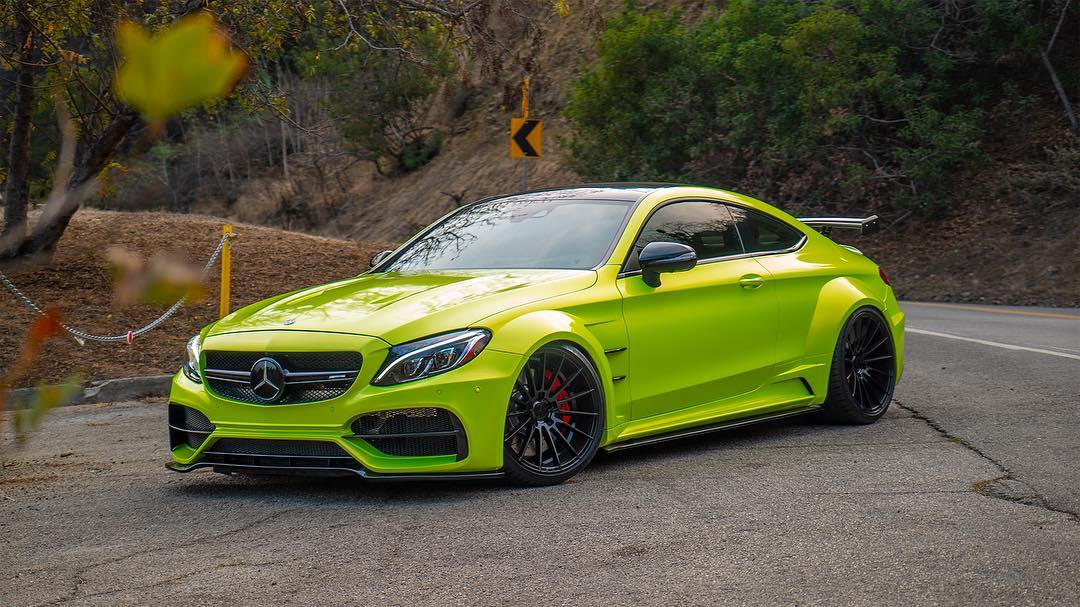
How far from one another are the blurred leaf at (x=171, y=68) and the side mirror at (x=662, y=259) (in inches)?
214

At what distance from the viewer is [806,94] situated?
25.3 m

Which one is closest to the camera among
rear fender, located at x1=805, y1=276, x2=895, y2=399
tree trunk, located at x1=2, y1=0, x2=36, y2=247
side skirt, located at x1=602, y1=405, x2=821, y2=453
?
tree trunk, located at x1=2, y1=0, x2=36, y2=247

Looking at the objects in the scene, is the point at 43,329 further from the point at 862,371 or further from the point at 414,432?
the point at 862,371

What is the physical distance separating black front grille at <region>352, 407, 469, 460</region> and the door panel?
47.6 inches

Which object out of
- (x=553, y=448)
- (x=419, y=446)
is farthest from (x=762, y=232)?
(x=419, y=446)

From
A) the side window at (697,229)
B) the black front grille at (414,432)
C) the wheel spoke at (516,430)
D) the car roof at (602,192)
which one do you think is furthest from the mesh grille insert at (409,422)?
the car roof at (602,192)

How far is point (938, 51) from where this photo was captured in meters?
25.2

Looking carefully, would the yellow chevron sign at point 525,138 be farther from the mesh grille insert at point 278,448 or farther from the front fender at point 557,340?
the mesh grille insert at point 278,448

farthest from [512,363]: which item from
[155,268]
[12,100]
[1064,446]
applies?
[155,268]

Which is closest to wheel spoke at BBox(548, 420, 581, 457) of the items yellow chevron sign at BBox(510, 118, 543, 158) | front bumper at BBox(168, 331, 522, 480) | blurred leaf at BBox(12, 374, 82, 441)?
front bumper at BBox(168, 331, 522, 480)

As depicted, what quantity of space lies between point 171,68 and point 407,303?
4.81 metres

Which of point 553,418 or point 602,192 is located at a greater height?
point 602,192

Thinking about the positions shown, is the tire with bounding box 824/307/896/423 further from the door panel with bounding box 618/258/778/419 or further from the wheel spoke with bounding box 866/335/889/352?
the door panel with bounding box 618/258/778/419

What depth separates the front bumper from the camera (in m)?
5.27
